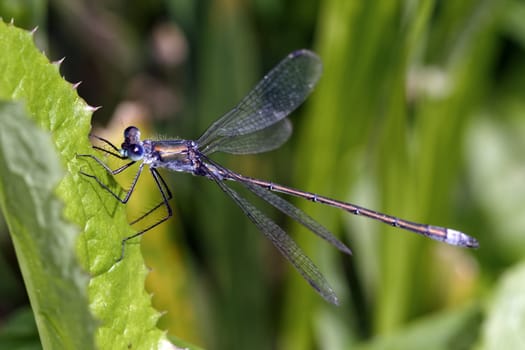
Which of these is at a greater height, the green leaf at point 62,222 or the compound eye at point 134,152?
the compound eye at point 134,152

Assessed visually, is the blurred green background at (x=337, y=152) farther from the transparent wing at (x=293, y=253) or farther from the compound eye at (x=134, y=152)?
the transparent wing at (x=293, y=253)

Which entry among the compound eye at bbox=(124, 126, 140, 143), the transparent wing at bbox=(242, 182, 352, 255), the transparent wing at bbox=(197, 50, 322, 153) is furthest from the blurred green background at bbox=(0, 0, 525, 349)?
the transparent wing at bbox=(242, 182, 352, 255)

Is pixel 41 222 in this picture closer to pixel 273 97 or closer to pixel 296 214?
pixel 296 214

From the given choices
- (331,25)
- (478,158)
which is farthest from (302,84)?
(478,158)

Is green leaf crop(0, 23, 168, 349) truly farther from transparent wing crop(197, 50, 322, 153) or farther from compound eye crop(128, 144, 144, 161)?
transparent wing crop(197, 50, 322, 153)

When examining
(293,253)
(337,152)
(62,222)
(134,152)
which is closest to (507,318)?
(293,253)

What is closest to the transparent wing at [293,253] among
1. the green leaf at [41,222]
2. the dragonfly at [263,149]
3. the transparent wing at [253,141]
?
the dragonfly at [263,149]
